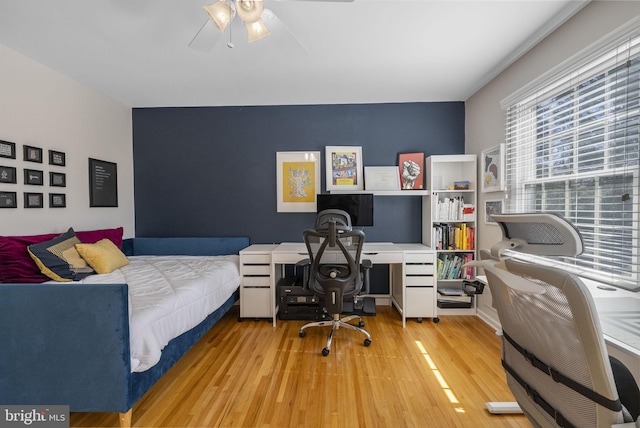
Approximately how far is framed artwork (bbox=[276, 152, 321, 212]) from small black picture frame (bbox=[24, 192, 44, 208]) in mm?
2260

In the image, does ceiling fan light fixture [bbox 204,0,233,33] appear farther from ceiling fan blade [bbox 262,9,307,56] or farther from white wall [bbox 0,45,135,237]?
white wall [bbox 0,45,135,237]

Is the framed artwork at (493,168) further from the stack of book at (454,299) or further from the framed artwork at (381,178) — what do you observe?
the stack of book at (454,299)

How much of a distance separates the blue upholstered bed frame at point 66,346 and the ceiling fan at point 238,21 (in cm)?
160

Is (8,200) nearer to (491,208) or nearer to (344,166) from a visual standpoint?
(344,166)

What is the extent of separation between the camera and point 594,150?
180 cm

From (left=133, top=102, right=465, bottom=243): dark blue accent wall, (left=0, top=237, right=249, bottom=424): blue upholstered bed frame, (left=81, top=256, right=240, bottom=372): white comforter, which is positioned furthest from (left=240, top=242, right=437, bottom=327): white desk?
(left=0, top=237, right=249, bottom=424): blue upholstered bed frame

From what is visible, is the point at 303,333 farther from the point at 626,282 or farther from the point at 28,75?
the point at 28,75

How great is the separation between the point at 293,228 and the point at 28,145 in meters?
2.63

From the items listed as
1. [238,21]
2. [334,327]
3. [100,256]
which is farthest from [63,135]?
[334,327]

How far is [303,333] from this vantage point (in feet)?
8.88

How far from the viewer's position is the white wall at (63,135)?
2379 millimetres

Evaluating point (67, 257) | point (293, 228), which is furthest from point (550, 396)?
point (67, 257)

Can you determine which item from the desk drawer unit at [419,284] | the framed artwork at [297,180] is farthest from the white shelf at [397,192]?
the desk drawer unit at [419,284]

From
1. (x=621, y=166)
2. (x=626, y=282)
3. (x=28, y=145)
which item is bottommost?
(x=626, y=282)
